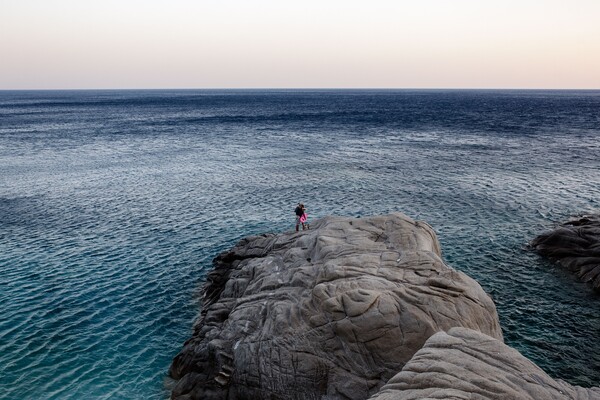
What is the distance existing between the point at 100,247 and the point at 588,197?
4932 centimetres

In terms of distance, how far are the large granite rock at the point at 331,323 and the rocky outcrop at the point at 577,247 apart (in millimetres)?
13681

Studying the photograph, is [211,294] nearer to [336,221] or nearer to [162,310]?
[162,310]

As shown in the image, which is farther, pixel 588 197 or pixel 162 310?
pixel 588 197

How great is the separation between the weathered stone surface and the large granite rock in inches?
126

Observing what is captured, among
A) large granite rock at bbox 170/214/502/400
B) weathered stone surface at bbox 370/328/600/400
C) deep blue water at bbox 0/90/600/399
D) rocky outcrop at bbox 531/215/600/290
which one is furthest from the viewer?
rocky outcrop at bbox 531/215/600/290

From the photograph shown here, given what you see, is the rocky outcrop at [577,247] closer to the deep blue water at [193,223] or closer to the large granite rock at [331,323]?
the deep blue water at [193,223]

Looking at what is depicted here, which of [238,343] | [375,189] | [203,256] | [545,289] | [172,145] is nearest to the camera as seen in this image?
[238,343]

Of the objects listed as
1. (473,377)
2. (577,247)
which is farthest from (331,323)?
(577,247)

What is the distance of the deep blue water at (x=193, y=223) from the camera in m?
23.0

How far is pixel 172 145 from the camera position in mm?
91000

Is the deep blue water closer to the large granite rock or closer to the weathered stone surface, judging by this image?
the large granite rock

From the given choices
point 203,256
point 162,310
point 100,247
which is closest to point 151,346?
point 162,310

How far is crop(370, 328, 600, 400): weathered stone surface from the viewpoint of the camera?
12414mm

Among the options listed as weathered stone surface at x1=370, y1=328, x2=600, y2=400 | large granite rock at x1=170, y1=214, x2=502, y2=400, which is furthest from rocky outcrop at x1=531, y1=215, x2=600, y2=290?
weathered stone surface at x1=370, y1=328, x2=600, y2=400
